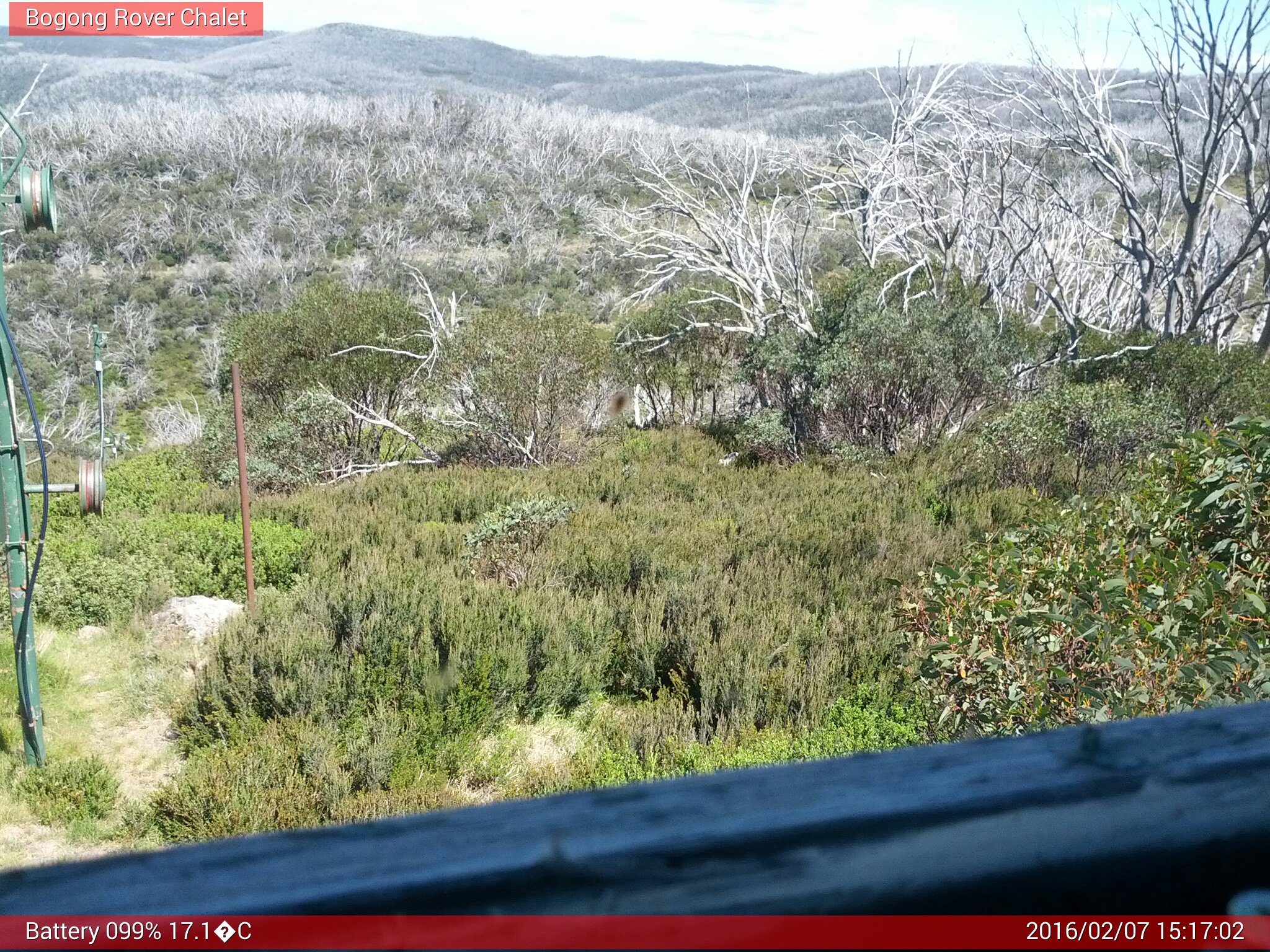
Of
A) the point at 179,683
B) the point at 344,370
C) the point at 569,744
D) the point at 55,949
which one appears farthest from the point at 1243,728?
the point at 344,370

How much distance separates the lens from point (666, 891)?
0.53 meters

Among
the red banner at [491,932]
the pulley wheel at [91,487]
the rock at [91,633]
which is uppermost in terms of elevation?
the red banner at [491,932]

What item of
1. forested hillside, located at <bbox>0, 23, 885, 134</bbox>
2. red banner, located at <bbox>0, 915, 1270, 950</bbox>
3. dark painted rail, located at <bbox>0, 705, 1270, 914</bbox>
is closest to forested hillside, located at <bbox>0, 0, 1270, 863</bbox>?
dark painted rail, located at <bbox>0, 705, 1270, 914</bbox>

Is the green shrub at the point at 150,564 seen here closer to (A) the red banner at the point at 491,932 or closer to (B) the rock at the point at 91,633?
(B) the rock at the point at 91,633

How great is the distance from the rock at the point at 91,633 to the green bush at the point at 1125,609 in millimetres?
6081

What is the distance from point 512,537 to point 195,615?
102 inches

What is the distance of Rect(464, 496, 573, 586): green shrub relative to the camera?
8133mm

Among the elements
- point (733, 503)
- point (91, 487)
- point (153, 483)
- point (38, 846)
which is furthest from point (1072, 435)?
point (153, 483)

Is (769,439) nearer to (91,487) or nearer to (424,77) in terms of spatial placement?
(91,487)

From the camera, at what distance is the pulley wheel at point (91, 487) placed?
5.05 meters

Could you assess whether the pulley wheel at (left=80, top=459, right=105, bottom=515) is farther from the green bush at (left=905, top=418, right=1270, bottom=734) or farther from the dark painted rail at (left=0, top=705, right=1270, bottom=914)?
the dark painted rail at (left=0, top=705, right=1270, bottom=914)

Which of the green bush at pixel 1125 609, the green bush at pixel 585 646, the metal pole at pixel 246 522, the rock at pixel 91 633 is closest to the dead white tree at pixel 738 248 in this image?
the green bush at pixel 585 646

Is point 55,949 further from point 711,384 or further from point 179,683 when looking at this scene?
point 711,384

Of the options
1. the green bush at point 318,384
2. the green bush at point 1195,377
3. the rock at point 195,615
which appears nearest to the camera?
the rock at point 195,615
